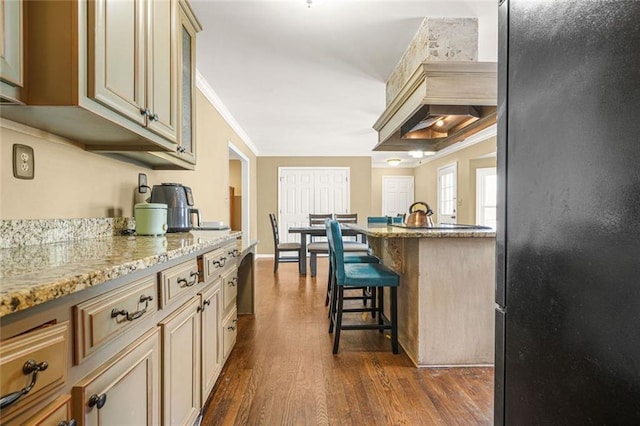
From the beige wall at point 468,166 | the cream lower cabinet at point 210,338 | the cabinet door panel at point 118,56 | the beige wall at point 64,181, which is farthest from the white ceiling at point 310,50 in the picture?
the beige wall at point 468,166

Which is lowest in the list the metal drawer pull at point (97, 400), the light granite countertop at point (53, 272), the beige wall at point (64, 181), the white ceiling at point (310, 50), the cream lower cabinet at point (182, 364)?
the cream lower cabinet at point (182, 364)

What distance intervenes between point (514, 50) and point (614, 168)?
0.43 meters

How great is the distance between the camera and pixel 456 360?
2.18 meters

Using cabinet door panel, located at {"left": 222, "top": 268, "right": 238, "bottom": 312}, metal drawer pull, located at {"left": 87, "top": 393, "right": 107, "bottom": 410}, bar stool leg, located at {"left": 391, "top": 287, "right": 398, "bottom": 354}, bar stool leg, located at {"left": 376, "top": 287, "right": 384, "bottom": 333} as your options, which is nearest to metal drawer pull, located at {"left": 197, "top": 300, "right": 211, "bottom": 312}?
cabinet door panel, located at {"left": 222, "top": 268, "right": 238, "bottom": 312}

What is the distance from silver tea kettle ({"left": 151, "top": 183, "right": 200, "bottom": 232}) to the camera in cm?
202

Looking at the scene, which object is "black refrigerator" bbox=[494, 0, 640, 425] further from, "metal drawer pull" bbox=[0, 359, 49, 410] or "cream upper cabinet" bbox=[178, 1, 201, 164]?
"cream upper cabinet" bbox=[178, 1, 201, 164]

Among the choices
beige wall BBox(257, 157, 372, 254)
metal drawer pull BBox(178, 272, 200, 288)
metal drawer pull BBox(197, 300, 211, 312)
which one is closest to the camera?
metal drawer pull BBox(178, 272, 200, 288)

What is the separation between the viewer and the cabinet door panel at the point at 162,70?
1.53 m

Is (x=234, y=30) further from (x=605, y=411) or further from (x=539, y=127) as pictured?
(x=605, y=411)

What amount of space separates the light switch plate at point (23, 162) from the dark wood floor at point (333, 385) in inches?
52.7

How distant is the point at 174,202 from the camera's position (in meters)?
2.05

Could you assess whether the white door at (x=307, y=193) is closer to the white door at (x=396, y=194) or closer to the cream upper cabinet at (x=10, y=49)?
the white door at (x=396, y=194)

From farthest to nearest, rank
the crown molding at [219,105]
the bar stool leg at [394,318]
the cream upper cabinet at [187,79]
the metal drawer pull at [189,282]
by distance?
the crown molding at [219,105] < the bar stool leg at [394,318] < the cream upper cabinet at [187,79] < the metal drawer pull at [189,282]

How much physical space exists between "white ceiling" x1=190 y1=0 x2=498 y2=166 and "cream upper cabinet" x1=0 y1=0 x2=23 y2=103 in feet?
4.70
